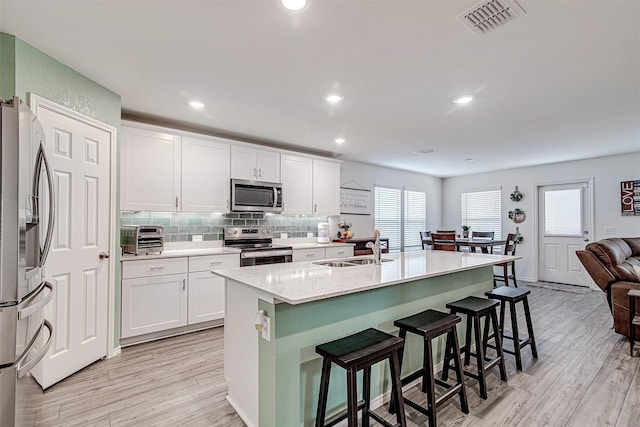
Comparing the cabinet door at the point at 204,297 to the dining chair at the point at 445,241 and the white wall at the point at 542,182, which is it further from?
the white wall at the point at 542,182

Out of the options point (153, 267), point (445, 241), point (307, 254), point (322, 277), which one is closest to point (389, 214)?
point (445, 241)

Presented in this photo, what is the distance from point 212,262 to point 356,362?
8.42 feet

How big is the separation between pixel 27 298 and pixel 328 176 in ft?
13.6

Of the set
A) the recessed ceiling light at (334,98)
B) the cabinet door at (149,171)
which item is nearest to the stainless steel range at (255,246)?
the cabinet door at (149,171)

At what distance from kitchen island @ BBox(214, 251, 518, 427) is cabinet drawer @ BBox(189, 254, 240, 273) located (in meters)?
1.52

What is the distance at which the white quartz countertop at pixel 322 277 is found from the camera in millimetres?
1613

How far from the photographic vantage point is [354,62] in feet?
7.56

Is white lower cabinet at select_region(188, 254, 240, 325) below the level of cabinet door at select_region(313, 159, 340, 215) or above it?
below

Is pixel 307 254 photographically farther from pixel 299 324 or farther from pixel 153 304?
pixel 299 324

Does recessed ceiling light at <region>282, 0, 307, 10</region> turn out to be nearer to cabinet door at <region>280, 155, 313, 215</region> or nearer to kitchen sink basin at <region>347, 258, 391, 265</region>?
kitchen sink basin at <region>347, 258, 391, 265</region>

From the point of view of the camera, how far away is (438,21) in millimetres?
1824

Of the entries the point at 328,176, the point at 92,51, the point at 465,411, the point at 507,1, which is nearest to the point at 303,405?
the point at 465,411

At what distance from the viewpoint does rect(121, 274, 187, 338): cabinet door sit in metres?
3.08

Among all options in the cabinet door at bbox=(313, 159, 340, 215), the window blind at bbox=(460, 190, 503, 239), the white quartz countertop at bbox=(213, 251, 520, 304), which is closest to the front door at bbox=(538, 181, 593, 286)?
the window blind at bbox=(460, 190, 503, 239)
